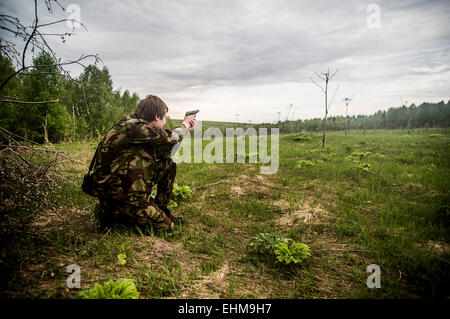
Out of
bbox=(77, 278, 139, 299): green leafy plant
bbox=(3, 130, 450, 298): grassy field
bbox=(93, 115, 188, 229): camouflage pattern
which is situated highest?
bbox=(93, 115, 188, 229): camouflage pattern

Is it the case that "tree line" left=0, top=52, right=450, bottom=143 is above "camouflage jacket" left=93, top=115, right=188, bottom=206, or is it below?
above

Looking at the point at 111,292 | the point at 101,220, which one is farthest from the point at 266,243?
the point at 101,220

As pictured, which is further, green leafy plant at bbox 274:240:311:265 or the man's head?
the man's head

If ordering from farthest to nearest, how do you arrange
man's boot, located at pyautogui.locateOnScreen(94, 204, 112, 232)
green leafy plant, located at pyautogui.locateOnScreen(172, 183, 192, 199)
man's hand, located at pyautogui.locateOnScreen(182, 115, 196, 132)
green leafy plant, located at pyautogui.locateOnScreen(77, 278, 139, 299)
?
green leafy plant, located at pyautogui.locateOnScreen(172, 183, 192, 199) < man's hand, located at pyautogui.locateOnScreen(182, 115, 196, 132) < man's boot, located at pyautogui.locateOnScreen(94, 204, 112, 232) < green leafy plant, located at pyautogui.locateOnScreen(77, 278, 139, 299)

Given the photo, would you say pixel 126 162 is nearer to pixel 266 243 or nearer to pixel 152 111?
pixel 152 111

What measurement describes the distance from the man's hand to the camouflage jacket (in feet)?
2.00

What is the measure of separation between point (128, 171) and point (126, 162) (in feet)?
0.44

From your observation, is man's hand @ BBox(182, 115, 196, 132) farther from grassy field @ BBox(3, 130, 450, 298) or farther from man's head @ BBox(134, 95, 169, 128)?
grassy field @ BBox(3, 130, 450, 298)

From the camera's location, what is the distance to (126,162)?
2.80 metres

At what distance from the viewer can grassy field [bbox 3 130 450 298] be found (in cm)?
196

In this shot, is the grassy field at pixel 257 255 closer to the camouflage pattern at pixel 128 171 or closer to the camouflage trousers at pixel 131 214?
the camouflage trousers at pixel 131 214

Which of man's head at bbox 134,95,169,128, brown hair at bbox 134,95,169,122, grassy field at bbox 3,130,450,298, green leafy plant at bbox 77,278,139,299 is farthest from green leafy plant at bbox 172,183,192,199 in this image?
green leafy plant at bbox 77,278,139,299

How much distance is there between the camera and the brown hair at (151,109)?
310 centimetres
